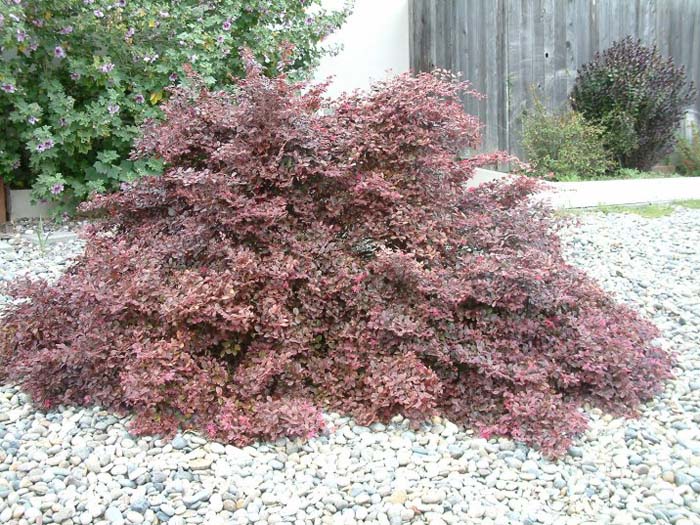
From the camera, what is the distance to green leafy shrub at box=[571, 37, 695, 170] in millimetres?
6895

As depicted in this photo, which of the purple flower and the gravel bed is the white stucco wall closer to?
the purple flower

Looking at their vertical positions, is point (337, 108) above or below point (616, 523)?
above

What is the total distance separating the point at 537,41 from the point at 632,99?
44.1 inches

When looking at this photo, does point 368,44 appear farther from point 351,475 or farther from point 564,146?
point 351,475

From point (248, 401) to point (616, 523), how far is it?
1301 mm

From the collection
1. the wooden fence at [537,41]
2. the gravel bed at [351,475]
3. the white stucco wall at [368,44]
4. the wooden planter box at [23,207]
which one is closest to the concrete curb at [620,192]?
the wooden fence at [537,41]

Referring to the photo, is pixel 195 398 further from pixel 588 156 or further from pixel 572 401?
pixel 588 156

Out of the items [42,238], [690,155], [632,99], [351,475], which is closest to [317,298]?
[351,475]

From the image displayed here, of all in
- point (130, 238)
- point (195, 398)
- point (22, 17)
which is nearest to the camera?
point (195, 398)

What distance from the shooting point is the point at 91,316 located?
2.66m

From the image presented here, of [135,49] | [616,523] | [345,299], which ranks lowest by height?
[616,523]

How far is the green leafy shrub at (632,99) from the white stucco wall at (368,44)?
231 cm

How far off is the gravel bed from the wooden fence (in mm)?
4962

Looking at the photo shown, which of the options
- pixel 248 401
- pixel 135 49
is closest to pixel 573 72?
pixel 135 49
